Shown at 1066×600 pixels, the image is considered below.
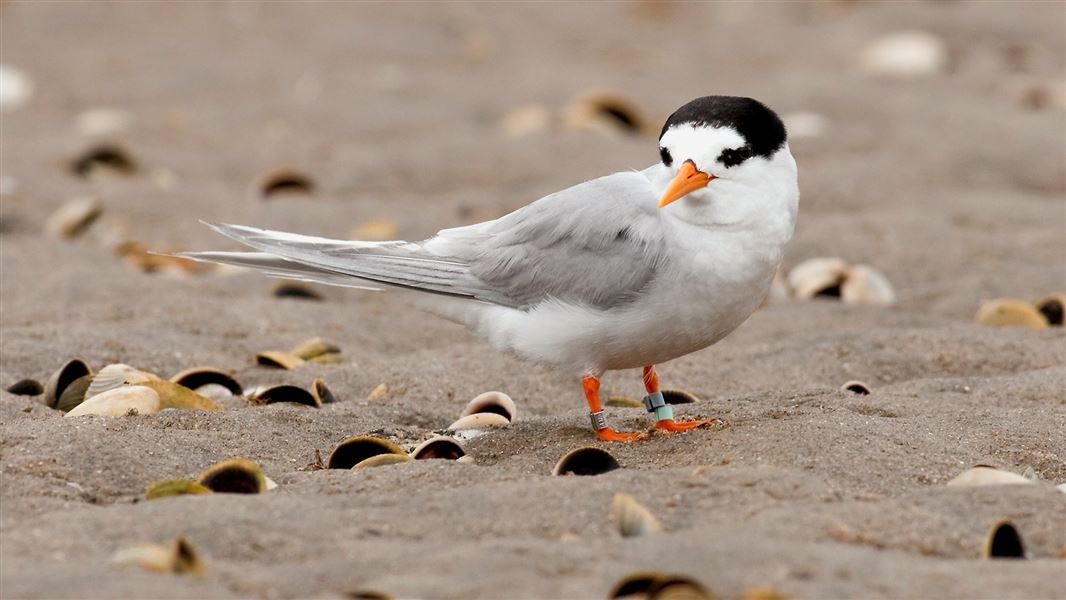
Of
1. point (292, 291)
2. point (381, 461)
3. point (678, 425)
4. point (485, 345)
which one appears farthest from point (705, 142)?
point (292, 291)

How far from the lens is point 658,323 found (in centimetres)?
406

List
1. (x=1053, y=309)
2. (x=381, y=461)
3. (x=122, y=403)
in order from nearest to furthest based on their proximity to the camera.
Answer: (x=381, y=461), (x=122, y=403), (x=1053, y=309)

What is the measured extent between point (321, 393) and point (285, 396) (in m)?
0.19

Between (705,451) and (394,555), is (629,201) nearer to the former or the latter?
(705,451)

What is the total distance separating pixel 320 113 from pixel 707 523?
722 centimetres

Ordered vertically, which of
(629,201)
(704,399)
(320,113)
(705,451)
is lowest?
(705,451)

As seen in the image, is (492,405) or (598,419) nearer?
(598,419)

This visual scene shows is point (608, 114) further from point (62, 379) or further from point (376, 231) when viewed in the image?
point (62, 379)

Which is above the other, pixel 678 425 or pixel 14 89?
pixel 14 89

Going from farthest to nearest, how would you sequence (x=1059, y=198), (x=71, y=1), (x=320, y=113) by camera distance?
(x=71, y=1) → (x=320, y=113) → (x=1059, y=198)

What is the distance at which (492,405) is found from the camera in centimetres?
468

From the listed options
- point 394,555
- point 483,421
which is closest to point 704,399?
point 483,421

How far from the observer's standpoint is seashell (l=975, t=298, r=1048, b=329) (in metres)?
5.73

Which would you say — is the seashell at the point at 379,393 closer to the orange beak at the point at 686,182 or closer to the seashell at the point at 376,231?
the orange beak at the point at 686,182
